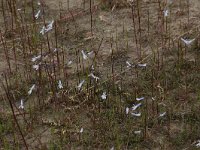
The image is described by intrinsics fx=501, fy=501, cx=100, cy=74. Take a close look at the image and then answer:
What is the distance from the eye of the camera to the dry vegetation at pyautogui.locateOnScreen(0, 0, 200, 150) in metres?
3.61

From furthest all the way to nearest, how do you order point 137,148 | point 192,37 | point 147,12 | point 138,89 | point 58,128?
point 147,12, point 192,37, point 138,89, point 58,128, point 137,148

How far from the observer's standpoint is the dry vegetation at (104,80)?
361 cm

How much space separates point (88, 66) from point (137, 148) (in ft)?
4.06

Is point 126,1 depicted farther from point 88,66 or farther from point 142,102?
point 142,102

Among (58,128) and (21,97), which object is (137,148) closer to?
(58,128)

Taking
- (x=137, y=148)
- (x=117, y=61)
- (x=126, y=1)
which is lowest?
(x=137, y=148)

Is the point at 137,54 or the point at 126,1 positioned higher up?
the point at 126,1

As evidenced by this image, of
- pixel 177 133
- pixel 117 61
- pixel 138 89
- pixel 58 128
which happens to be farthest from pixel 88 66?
pixel 177 133

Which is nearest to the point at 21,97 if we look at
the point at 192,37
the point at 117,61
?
the point at 117,61

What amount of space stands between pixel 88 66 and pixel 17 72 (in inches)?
25.3

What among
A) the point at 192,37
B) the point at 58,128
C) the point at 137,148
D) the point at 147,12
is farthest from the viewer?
the point at 147,12

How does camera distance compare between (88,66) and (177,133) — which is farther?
(88,66)

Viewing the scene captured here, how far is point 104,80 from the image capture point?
429cm

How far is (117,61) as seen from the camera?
462 cm
